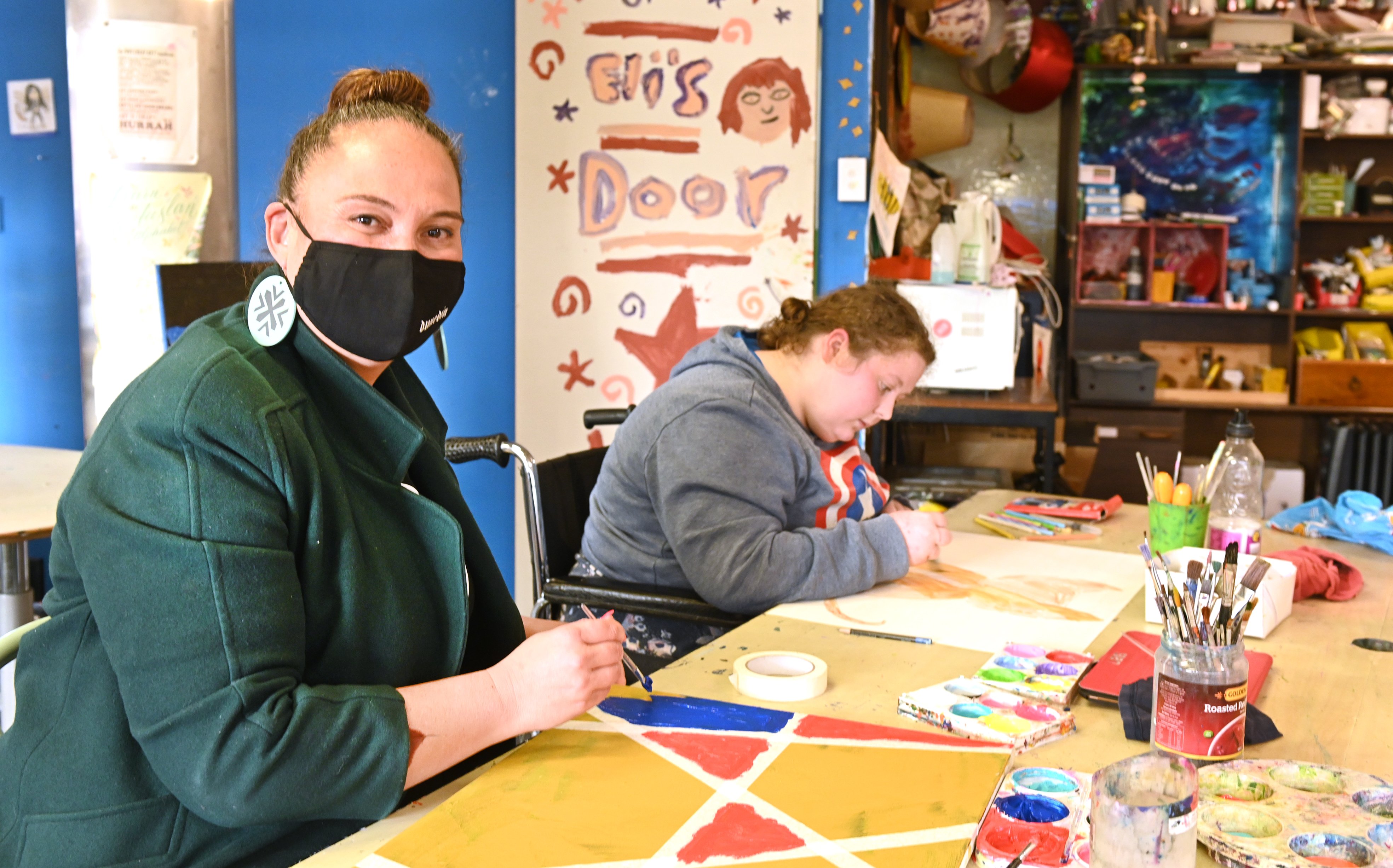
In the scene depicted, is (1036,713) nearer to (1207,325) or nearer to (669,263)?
(669,263)

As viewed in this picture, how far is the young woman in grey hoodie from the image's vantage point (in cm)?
182

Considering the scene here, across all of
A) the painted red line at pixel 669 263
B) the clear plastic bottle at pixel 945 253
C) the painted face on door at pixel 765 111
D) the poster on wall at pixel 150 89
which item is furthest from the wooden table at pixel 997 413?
the poster on wall at pixel 150 89

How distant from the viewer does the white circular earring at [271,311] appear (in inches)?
44.6

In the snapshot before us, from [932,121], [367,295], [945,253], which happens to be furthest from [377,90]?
[932,121]

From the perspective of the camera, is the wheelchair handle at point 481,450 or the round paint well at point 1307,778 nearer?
the round paint well at point 1307,778

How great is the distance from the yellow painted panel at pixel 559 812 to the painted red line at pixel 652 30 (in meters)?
2.96

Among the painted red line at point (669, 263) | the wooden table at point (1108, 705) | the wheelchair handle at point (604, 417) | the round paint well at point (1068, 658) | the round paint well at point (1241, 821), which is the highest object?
the painted red line at point (669, 263)

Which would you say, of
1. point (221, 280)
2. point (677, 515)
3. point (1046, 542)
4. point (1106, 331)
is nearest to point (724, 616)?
point (677, 515)

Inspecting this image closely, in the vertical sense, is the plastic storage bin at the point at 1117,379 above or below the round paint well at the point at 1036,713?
above

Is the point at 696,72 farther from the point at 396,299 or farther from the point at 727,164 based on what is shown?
the point at 396,299

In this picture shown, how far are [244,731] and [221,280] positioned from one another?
1798mm

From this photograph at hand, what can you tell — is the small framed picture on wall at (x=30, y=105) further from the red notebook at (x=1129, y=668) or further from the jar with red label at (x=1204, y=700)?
the jar with red label at (x=1204, y=700)

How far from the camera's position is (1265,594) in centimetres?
165

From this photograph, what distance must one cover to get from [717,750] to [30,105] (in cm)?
352
